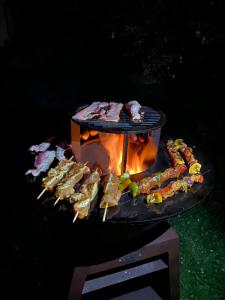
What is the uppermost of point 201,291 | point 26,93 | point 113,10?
point 113,10

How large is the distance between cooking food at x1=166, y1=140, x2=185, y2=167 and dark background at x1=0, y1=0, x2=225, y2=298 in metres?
Result: 1.39

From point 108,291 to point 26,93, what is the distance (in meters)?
8.16

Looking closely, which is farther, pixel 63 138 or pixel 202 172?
pixel 63 138

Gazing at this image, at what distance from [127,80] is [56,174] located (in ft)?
31.6

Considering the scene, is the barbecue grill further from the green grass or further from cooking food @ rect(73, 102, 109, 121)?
the green grass

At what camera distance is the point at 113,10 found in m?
14.4

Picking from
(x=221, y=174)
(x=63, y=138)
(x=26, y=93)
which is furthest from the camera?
(x=26, y=93)

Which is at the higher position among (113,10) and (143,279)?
(113,10)

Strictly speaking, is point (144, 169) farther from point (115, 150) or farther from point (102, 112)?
point (102, 112)

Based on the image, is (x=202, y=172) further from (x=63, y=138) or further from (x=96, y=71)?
(x=96, y=71)

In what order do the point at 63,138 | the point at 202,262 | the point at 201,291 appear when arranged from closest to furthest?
the point at 63,138, the point at 201,291, the point at 202,262

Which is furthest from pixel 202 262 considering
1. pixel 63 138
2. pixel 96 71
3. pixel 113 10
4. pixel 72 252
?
pixel 113 10

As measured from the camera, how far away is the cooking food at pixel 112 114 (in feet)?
10.2

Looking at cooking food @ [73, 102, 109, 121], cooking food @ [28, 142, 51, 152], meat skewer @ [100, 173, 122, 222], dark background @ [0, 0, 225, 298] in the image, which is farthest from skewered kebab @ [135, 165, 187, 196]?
dark background @ [0, 0, 225, 298]
